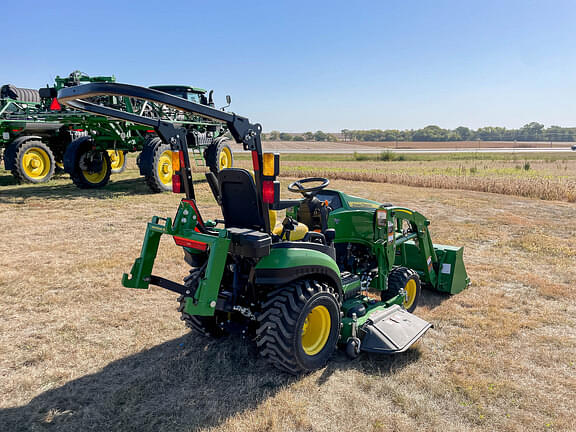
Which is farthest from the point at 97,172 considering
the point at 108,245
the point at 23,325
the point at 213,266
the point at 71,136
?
the point at 213,266

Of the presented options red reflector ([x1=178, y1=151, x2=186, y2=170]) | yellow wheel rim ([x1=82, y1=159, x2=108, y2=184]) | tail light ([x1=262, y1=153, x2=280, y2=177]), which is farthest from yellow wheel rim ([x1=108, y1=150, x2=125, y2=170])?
tail light ([x1=262, y1=153, x2=280, y2=177])

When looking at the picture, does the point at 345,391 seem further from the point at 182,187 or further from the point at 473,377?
the point at 182,187

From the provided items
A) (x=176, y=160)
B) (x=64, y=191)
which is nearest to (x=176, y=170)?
(x=176, y=160)

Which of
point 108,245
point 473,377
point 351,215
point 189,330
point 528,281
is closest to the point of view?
point 473,377

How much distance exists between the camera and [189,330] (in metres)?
4.35

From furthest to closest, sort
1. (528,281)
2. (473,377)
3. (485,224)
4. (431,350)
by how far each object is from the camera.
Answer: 1. (485,224)
2. (528,281)
3. (431,350)
4. (473,377)

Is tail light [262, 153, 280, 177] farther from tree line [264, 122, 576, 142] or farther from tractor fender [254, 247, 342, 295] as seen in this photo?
tree line [264, 122, 576, 142]

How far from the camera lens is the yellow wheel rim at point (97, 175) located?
13.4 meters

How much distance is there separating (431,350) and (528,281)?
2.65m

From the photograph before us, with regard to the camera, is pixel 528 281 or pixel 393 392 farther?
pixel 528 281

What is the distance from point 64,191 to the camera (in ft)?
41.5

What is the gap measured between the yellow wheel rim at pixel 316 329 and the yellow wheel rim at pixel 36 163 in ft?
41.9

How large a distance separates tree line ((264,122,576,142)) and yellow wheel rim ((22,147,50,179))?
84.0m

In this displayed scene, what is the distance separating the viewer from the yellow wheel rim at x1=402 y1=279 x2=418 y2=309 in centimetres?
493
